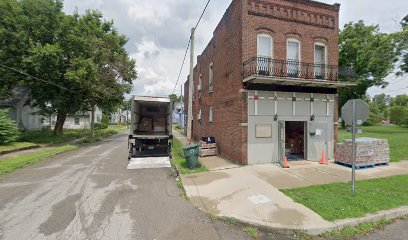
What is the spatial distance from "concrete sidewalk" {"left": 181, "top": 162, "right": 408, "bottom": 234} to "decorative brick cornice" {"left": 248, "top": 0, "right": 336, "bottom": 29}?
7.36m

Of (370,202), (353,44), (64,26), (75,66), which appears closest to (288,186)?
(370,202)

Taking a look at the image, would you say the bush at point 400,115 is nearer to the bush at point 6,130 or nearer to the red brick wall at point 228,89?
the red brick wall at point 228,89

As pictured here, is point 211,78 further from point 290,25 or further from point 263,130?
point 263,130

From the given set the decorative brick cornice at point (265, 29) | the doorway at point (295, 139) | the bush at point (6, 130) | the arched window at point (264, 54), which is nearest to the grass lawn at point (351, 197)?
the doorway at point (295, 139)

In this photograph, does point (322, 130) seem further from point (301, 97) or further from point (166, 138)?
point (166, 138)

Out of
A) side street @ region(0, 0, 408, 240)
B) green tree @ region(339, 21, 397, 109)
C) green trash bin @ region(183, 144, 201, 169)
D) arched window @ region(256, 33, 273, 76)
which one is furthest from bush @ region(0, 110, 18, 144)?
green tree @ region(339, 21, 397, 109)

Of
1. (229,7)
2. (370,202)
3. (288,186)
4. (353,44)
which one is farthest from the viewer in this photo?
(353,44)

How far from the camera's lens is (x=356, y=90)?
105ft

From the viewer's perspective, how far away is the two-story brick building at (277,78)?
9.73m

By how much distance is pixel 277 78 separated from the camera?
9016 millimetres

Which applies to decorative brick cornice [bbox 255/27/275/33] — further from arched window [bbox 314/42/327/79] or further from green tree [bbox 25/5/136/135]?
green tree [bbox 25/5/136/135]

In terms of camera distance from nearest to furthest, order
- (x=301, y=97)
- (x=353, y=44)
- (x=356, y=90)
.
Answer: (x=301, y=97)
(x=353, y=44)
(x=356, y=90)

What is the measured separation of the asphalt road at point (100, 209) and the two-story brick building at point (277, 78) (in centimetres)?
448

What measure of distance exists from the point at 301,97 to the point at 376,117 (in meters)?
58.8
